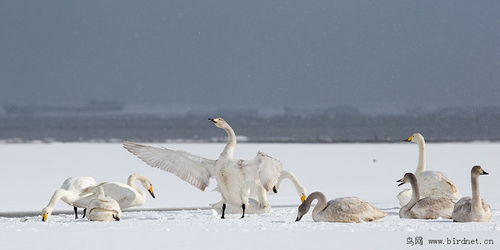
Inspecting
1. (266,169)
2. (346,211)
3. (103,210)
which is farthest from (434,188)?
(103,210)

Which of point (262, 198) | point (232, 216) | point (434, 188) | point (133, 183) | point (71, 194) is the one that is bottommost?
point (232, 216)

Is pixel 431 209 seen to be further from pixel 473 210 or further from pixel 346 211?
pixel 346 211

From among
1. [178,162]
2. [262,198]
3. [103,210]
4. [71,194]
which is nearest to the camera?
[103,210]

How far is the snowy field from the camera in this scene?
910 cm

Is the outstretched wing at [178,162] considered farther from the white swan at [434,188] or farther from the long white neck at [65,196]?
the white swan at [434,188]

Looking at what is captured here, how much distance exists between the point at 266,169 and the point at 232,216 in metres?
1.15

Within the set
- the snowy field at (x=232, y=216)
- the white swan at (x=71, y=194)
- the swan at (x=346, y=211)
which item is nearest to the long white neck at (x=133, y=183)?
the snowy field at (x=232, y=216)

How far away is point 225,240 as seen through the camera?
9.19 m

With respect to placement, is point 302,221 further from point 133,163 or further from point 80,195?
point 133,163

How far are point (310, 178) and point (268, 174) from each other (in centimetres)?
866

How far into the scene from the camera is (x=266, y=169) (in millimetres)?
11617

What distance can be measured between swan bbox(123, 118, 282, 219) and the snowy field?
36cm

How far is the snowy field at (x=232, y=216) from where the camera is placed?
910 centimetres

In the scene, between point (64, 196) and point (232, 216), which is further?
point (232, 216)
